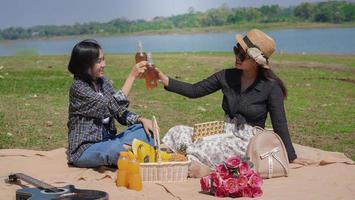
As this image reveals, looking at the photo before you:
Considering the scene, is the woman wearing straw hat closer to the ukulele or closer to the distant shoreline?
the ukulele

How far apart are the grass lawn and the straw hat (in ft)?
7.13

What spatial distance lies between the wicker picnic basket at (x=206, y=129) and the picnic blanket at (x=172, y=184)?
877 millimetres

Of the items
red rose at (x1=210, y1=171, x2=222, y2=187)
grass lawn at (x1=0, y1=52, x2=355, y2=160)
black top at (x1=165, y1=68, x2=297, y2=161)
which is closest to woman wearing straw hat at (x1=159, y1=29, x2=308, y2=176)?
black top at (x1=165, y1=68, x2=297, y2=161)

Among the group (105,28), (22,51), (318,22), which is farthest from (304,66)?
(105,28)

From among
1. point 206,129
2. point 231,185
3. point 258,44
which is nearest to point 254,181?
point 231,185

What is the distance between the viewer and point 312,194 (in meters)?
5.98

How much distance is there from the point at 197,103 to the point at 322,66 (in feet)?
30.8

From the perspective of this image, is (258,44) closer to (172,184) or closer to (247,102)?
(247,102)

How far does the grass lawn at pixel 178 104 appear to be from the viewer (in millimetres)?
9570

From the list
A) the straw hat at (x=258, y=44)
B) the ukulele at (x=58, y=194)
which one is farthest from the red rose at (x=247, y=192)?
the straw hat at (x=258, y=44)

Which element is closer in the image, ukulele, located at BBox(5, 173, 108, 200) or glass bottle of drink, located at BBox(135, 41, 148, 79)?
ukulele, located at BBox(5, 173, 108, 200)

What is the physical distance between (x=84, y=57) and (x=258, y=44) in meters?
1.86

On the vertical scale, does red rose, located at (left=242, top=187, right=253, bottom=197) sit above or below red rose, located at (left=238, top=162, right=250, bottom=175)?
below

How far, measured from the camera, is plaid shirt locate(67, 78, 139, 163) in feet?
22.8
